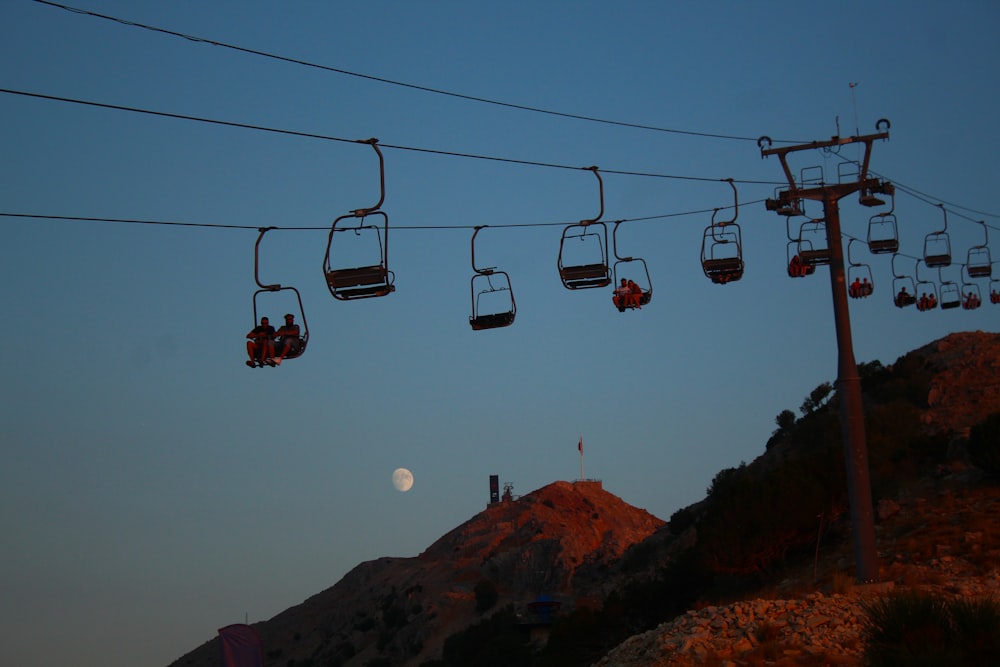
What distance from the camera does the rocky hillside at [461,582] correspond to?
86.4 metres

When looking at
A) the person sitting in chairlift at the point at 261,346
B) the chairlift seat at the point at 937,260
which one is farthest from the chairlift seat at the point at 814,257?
the person sitting in chairlift at the point at 261,346

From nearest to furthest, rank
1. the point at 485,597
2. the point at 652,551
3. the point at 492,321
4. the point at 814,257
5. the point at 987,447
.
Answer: the point at 492,321 → the point at 814,257 → the point at 987,447 → the point at 652,551 → the point at 485,597

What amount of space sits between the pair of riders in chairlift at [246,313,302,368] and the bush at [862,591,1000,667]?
11.8m

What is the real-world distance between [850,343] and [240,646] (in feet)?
49.0

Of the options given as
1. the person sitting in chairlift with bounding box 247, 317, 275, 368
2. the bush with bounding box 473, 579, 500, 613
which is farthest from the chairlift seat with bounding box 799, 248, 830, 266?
the bush with bounding box 473, 579, 500, 613

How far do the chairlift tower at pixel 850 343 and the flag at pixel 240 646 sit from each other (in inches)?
513

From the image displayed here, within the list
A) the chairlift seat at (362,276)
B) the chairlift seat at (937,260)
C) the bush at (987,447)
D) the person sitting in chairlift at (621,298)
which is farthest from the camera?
the bush at (987,447)

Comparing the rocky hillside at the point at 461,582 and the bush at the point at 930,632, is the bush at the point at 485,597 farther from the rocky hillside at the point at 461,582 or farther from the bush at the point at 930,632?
the bush at the point at 930,632

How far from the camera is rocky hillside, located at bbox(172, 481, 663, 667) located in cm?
8638

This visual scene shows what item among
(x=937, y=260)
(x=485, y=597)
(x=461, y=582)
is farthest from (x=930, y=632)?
(x=461, y=582)

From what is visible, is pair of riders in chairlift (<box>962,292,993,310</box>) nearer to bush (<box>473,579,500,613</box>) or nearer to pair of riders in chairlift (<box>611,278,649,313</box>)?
pair of riders in chairlift (<box>611,278,649,313</box>)

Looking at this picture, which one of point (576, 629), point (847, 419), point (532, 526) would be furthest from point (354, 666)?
point (847, 419)

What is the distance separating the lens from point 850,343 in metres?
23.8

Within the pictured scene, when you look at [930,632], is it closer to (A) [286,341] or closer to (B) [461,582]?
(A) [286,341]
